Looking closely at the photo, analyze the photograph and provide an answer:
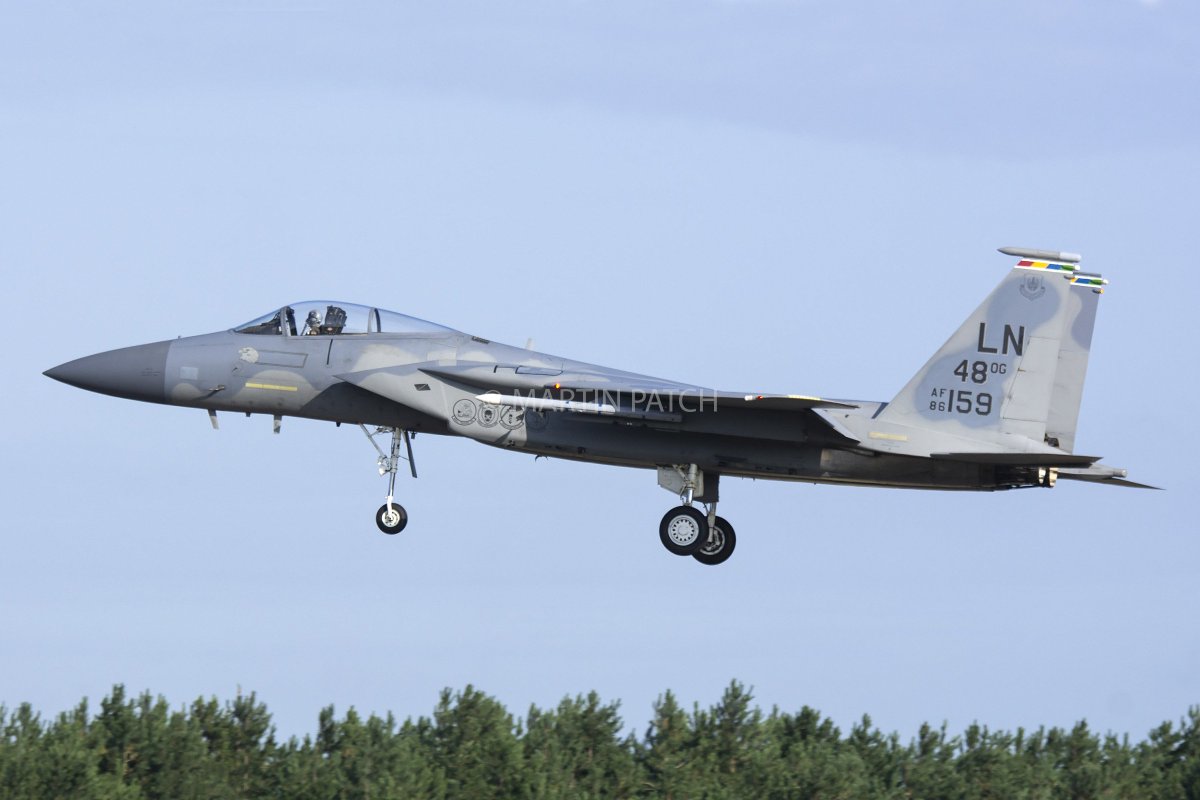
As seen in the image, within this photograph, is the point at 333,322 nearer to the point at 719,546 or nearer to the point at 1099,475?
the point at 719,546

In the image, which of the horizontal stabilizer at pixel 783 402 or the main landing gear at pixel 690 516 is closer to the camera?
the horizontal stabilizer at pixel 783 402

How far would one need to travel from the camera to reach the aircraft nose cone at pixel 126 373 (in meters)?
23.7

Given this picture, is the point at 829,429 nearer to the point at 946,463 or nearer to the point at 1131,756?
the point at 946,463

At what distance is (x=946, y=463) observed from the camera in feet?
72.8

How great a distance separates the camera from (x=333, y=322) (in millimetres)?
23578

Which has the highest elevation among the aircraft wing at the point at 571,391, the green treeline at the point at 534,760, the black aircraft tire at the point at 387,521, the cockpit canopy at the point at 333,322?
the cockpit canopy at the point at 333,322

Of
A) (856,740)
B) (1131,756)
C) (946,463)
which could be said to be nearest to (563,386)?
(946,463)

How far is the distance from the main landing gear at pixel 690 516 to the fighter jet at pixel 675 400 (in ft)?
0.07

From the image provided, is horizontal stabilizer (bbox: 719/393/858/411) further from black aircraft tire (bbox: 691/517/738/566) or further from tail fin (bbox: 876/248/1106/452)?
black aircraft tire (bbox: 691/517/738/566)

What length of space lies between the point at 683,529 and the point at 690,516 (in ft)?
0.69

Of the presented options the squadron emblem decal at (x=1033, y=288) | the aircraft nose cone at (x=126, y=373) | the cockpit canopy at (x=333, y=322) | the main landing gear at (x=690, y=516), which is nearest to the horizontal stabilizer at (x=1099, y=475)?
the squadron emblem decal at (x=1033, y=288)

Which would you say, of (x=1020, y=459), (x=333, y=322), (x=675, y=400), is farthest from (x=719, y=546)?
(x=333, y=322)

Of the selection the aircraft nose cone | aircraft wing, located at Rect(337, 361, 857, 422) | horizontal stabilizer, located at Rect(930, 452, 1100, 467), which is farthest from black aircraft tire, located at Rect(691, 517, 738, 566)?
the aircraft nose cone

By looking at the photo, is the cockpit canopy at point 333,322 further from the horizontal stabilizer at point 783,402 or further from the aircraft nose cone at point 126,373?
the horizontal stabilizer at point 783,402
